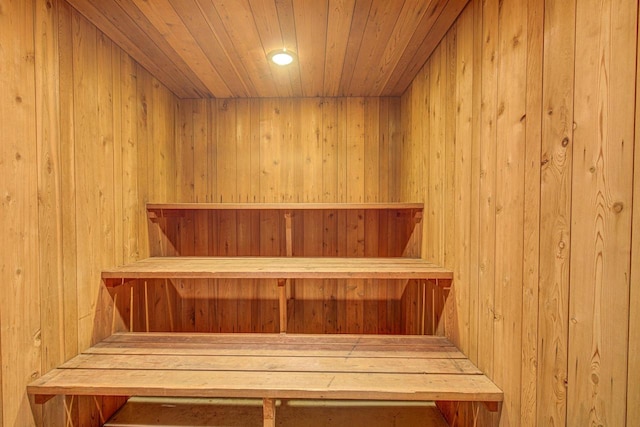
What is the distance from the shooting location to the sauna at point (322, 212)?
79cm

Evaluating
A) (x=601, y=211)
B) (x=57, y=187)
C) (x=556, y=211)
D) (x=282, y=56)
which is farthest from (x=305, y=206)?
(x=601, y=211)

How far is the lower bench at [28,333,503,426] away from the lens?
1.16m

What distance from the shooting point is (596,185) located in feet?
2.39

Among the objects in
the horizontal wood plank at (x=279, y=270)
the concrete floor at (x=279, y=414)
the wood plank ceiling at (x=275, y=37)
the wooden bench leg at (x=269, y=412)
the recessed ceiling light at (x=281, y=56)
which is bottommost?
the concrete floor at (x=279, y=414)

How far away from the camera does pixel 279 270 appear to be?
5.32ft

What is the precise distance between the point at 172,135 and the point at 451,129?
2001 mm

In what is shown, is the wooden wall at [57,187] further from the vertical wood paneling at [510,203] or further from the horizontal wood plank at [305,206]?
the vertical wood paneling at [510,203]

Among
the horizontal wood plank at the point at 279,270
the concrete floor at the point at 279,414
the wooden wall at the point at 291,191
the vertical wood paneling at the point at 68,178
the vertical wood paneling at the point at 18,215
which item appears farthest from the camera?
the wooden wall at the point at 291,191

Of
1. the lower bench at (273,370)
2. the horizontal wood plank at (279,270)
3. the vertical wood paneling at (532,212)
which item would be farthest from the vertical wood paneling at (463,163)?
the vertical wood paneling at (532,212)

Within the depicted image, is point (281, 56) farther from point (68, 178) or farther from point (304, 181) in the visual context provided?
point (68, 178)

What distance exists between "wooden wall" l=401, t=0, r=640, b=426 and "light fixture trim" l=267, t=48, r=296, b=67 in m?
0.86

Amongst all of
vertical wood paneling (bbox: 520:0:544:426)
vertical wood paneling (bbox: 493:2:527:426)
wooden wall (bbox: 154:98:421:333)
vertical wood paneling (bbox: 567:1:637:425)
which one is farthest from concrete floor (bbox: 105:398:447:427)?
vertical wood paneling (bbox: 567:1:637:425)

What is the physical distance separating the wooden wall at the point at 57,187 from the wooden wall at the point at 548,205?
181 cm

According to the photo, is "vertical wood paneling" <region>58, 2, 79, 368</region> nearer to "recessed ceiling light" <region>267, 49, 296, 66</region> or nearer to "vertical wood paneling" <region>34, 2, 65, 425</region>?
"vertical wood paneling" <region>34, 2, 65, 425</region>
